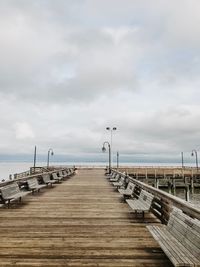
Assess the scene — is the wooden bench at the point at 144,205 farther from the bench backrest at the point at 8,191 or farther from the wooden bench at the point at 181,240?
the bench backrest at the point at 8,191

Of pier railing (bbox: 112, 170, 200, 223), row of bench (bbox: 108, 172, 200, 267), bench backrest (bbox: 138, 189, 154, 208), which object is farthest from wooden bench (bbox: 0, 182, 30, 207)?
row of bench (bbox: 108, 172, 200, 267)

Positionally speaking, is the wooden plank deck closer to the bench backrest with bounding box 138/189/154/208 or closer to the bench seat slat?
the bench seat slat

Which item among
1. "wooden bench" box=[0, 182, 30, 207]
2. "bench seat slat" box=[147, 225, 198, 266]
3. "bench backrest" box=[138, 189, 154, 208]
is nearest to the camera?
"bench seat slat" box=[147, 225, 198, 266]

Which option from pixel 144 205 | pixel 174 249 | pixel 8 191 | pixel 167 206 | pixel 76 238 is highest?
pixel 8 191

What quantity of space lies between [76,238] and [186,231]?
264cm

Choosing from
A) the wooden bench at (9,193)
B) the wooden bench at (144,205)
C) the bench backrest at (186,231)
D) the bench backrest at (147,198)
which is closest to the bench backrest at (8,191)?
the wooden bench at (9,193)

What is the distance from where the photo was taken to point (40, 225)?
8.44 m

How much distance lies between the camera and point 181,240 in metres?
5.49

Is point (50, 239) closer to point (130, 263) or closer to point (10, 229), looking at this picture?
point (10, 229)

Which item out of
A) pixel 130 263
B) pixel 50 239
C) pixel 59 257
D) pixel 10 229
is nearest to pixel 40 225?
pixel 10 229

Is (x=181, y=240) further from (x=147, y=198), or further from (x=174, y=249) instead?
(x=147, y=198)

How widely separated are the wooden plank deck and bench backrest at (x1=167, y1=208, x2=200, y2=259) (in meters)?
0.48

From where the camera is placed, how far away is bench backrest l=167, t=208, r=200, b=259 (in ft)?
15.9

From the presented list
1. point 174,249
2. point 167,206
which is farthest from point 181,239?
point 167,206
